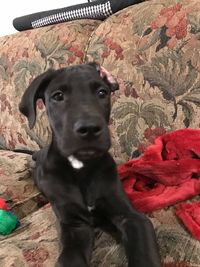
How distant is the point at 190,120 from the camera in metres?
1.54

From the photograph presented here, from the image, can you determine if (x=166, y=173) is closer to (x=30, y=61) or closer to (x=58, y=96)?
(x=58, y=96)

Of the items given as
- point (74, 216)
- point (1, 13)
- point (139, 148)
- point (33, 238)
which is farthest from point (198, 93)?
point (1, 13)

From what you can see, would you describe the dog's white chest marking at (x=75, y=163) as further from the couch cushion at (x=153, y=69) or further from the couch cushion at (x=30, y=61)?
the couch cushion at (x=30, y=61)

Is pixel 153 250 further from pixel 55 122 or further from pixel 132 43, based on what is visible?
pixel 132 43

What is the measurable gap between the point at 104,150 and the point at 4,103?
130cm

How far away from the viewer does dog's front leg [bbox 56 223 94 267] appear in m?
1.04

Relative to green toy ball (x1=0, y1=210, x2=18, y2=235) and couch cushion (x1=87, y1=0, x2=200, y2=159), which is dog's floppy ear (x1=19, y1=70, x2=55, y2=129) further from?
couch cushion (x1=87, y1=0, x2=200, y2=159)

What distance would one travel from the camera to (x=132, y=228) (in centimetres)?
111

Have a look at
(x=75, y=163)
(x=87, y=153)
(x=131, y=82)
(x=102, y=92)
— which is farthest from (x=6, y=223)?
(x=131, y=82)

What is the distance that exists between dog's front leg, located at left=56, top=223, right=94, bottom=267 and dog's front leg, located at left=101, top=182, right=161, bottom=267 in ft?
0.28

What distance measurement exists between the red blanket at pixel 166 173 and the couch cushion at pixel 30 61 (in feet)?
2.35

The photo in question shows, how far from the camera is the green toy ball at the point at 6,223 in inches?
52.5

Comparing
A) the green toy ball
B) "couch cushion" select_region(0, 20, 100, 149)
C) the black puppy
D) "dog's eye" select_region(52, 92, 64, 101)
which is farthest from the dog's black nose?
"couch cushion" select_region(0, 20, 100, 149)

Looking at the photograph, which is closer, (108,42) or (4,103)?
(108,42)
